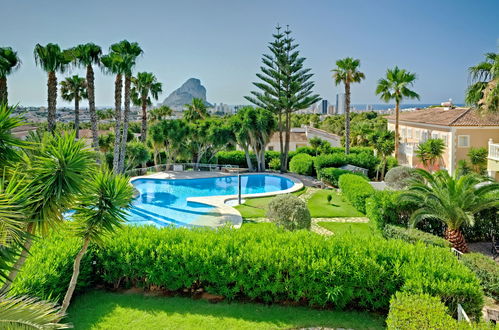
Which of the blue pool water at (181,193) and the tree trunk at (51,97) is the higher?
the tree trunk at (51,97)

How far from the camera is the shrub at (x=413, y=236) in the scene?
8.38m

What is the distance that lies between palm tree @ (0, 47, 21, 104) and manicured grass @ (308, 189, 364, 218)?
15.1 metres

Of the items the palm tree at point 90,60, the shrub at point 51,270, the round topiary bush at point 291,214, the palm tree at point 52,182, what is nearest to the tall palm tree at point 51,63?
the palm tree at point 90,60

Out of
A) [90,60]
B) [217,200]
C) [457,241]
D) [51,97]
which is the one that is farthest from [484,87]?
[51,97]

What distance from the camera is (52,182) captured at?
3.58 meters

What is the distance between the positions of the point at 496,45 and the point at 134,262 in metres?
11.7

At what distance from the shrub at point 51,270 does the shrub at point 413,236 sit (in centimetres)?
762

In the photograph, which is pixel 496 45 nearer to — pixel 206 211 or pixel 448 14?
pixel 448 14

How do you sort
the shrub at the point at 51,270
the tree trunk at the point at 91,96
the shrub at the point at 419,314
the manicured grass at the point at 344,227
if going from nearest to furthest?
the shrub at the point at 419,314
the shrub at the point at 51,270
the manicured grass at the point at 344,227
the tree trunk at the point at 91,96

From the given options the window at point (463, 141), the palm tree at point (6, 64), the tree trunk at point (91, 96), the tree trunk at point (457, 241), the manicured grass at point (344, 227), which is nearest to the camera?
the tree trunk at point (457, 241)

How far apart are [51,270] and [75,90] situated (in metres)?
26.2

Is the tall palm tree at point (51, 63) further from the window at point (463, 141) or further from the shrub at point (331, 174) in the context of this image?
the window at point (463, 141)

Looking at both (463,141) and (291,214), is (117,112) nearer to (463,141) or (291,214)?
(291,214)

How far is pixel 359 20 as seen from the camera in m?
18.6
